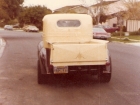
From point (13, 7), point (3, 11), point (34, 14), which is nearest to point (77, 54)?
point (3, 11)

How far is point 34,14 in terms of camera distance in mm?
72562

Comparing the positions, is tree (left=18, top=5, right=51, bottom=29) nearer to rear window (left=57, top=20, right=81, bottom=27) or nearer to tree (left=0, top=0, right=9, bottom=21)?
tree (left=0, top=0, right=9, bottom=21)

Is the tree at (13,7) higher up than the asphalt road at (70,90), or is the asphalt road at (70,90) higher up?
the tree at (13,7)

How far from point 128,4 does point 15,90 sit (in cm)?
4263

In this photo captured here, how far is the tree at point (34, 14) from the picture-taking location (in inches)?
2872

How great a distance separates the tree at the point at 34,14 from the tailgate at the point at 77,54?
2540 inches

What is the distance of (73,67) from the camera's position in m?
8.73

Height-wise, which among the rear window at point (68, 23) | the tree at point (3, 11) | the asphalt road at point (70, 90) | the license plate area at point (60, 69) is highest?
the tree at point (3, 11)

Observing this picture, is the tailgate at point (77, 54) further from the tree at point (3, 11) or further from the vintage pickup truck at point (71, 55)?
the tree at point (3, 11)

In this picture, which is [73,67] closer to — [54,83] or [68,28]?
[54,83]

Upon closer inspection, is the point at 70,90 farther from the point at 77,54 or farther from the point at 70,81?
the point at 70,81

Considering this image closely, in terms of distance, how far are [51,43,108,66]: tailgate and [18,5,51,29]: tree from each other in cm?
6451

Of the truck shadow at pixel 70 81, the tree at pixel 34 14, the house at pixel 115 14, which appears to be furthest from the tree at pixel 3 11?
the truck shadow at pixel 70 81

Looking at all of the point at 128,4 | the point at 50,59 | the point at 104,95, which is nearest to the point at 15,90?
the point at 50,59
